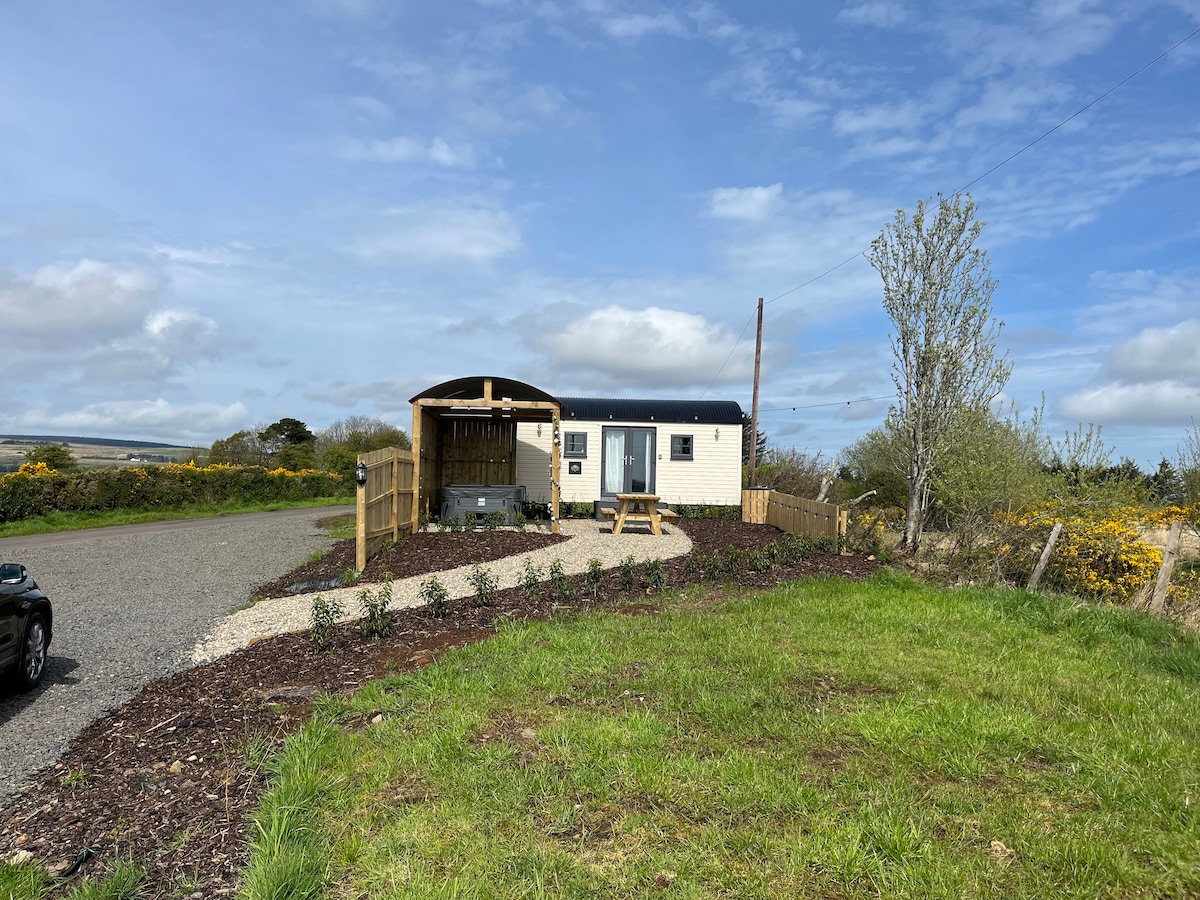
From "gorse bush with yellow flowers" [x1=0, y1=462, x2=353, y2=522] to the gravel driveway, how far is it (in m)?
2.02

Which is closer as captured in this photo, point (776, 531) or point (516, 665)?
point (516, 665)

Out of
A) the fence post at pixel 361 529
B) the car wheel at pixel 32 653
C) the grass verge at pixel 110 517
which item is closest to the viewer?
the car wheel at pixel 32 653

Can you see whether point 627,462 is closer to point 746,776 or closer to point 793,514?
point 793,514

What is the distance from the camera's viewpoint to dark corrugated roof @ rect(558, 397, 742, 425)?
20125 mm

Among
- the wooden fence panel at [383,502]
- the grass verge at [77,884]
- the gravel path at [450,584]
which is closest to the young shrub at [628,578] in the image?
the gravel path at [450,584]

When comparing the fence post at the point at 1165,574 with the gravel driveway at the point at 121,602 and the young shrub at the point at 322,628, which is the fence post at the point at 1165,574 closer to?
the young shrub at the point at 322,628

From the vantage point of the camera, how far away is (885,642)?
593 centimetres

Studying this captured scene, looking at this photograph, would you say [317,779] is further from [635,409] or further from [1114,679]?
[635,409]

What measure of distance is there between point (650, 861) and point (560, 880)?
0.34m

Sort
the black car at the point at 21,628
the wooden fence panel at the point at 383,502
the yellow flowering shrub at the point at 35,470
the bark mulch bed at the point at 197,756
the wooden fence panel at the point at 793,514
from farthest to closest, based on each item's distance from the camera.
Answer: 1. the yellow flowering shrub at the point at 35,470
2. the wooden fence panel at the point at 793,514
3. the wooden fence panel at the point at 383,502
4. the black car at the point at 21,628
5. the bark mulch bed at the point at 197,756

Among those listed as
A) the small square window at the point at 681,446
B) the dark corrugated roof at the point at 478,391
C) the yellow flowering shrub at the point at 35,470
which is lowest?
the yellow flowering shrub at the point at 35,470

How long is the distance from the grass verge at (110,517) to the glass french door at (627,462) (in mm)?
10245

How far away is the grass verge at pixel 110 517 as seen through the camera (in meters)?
15.9

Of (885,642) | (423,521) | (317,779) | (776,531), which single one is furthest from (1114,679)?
(423,521)
